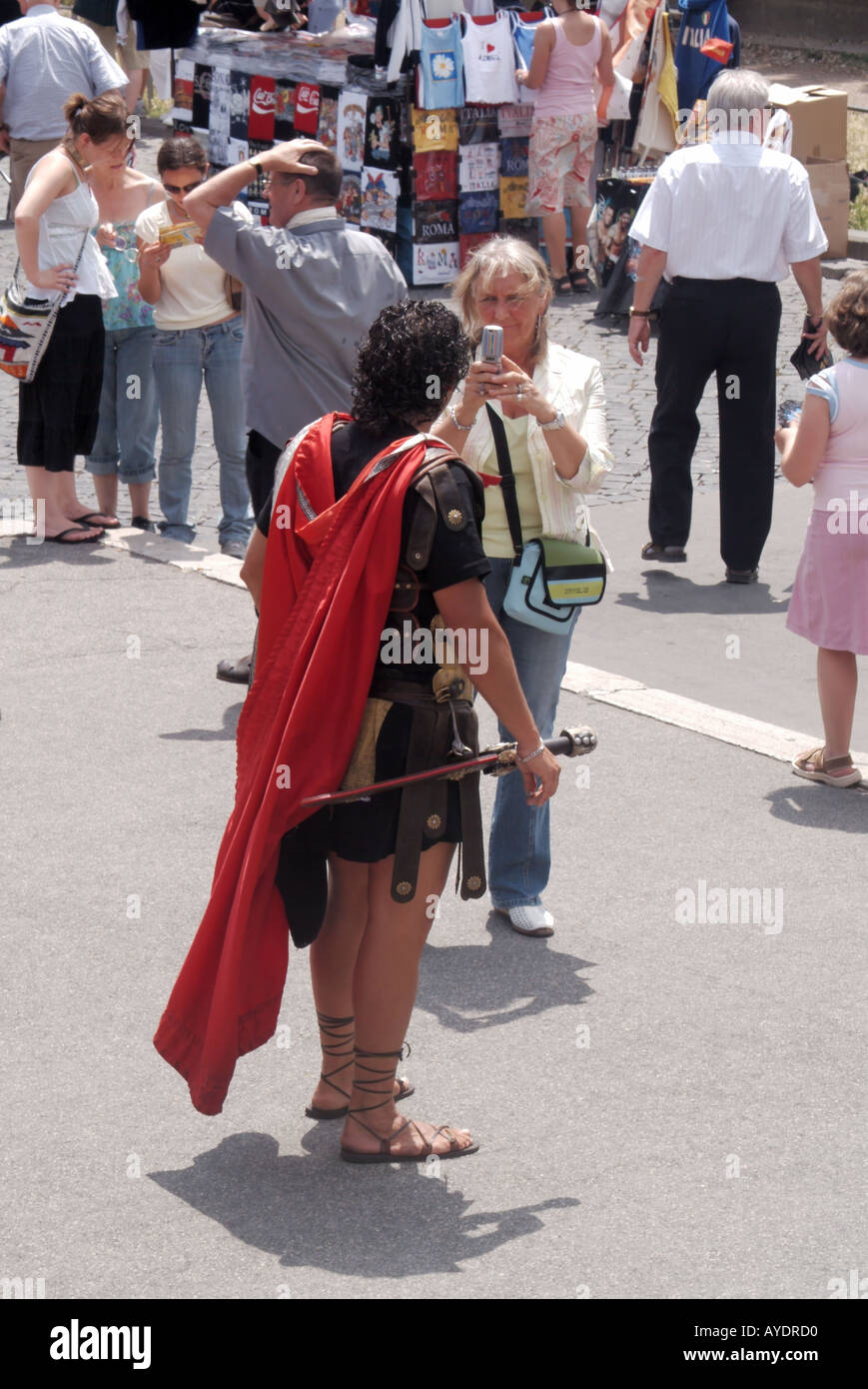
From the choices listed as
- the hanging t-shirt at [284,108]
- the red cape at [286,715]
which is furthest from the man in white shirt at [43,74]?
the red cape at [286,715]

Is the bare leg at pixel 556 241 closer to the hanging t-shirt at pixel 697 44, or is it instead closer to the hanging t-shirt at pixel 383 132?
the hanging t-shirt at pixel 383 132

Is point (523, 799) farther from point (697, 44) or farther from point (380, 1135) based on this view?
point (697, 44)

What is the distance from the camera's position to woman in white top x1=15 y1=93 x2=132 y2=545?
8.05 metres

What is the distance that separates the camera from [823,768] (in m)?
6.30

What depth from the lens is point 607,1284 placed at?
139 inches

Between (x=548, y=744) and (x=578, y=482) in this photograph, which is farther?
(x=578, y=482)

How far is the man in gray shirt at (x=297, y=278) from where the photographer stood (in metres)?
6.07

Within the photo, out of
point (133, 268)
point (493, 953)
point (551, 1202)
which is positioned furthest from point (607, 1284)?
point (133, 268)

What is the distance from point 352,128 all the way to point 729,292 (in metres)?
6.28

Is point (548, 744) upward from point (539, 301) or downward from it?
downward

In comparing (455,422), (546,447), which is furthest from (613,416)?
(455,422)

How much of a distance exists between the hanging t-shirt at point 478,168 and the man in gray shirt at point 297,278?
7922mm

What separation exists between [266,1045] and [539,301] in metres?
2.01

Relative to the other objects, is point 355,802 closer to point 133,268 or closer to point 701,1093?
point 701,1093
